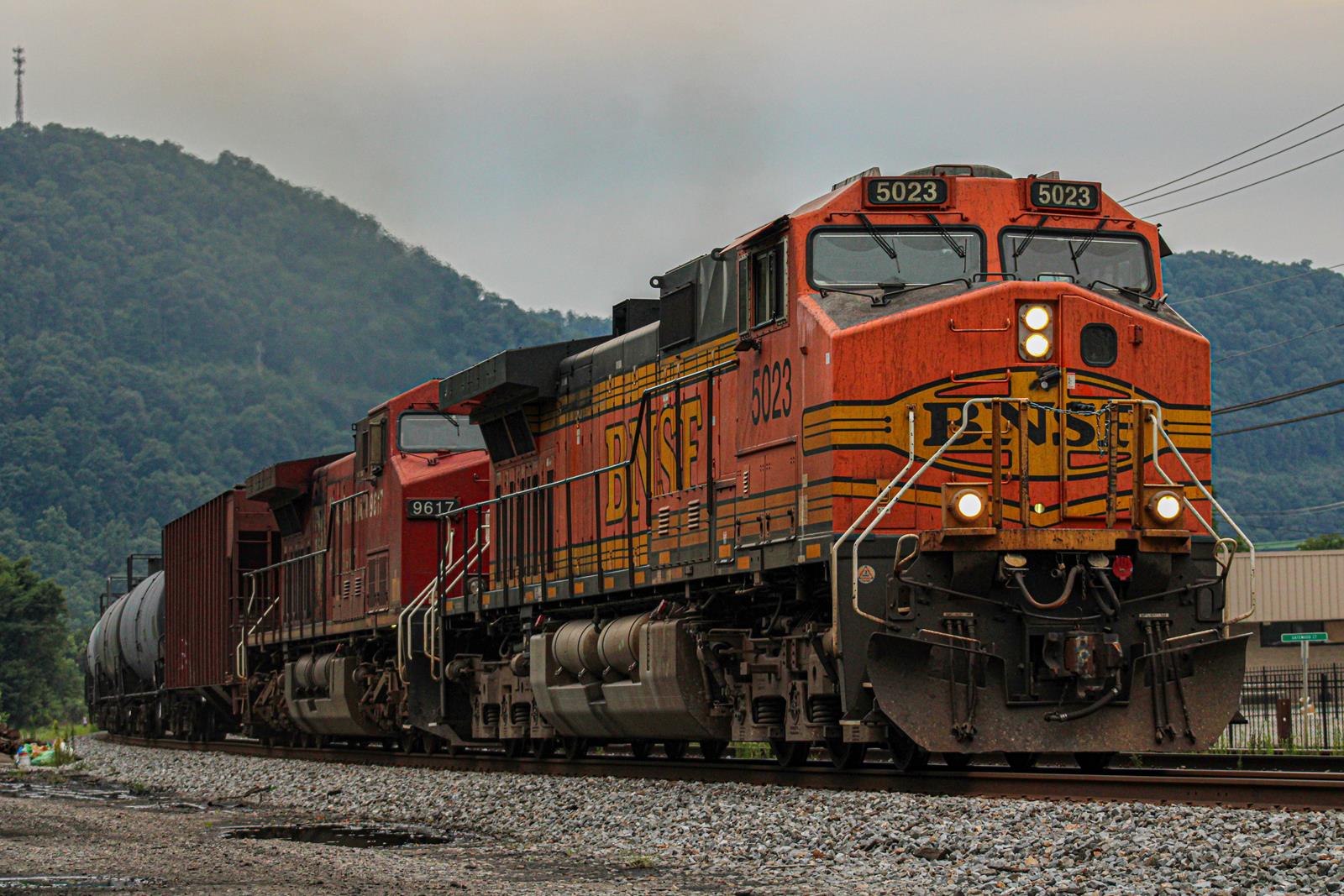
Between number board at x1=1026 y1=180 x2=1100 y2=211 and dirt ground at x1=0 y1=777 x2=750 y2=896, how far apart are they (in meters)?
5.53

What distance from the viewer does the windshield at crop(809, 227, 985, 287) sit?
12.3 metres

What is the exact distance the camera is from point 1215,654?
11734 millimetres

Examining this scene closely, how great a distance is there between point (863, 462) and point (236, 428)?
580ft

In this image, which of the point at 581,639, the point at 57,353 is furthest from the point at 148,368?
the point at 581,639

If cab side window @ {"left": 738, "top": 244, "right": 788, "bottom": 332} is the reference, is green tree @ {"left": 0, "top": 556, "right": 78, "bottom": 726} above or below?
below

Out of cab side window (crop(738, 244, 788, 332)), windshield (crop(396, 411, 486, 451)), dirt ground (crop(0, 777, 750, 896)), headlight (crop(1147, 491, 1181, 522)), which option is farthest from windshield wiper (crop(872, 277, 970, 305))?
windshield (crop(396, 411, 486, 451))

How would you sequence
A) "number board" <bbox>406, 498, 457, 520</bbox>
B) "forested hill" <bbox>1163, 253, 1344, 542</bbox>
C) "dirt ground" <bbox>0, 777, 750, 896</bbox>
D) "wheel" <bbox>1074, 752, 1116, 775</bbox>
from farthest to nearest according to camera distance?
1. "forested hill" <bbox>1163, 253, 1344, 542</bbox>
2. "number board" <bbox>406, 498, 457, 520</bbox>
3. "wheel" <bbox>1074, 752, 1116, 775</bbox>
4. "dirt ground" <bbox>0, 777, 750, 896</bbox>

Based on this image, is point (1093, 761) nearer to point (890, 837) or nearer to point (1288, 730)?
point (890, 837)

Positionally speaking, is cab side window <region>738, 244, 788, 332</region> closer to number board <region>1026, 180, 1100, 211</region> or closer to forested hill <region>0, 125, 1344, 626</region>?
number board <region>1026, 180, 1100, 211</region>

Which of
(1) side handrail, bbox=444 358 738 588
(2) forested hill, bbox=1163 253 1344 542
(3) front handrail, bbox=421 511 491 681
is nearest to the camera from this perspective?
(1) side handrail, bbox=444 358 738 588

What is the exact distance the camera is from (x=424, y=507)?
2067 centimetres

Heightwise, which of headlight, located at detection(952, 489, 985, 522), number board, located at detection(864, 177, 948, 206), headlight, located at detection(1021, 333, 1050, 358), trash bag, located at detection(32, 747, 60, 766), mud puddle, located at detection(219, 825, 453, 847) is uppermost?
number board, located at detection(864, 177, 948, 206)

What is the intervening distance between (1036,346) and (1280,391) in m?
154

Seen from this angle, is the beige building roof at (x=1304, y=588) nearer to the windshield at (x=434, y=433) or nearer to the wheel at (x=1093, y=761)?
the windshield at (x=434, y=433)
